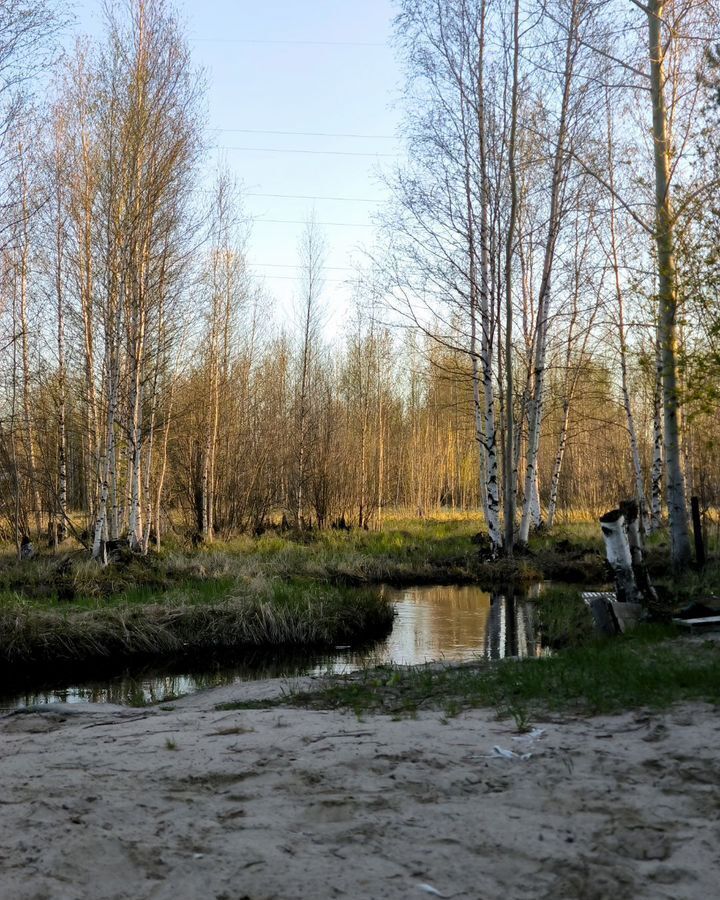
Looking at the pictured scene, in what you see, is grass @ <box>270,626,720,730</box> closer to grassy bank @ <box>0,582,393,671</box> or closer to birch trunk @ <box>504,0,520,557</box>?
grassy bank @ <box>0,582,393,671</box>

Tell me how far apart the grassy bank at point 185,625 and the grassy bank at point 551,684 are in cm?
363

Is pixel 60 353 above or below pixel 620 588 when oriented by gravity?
above

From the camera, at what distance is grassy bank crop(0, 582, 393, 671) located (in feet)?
32.1

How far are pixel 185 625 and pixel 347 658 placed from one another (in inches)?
88.2

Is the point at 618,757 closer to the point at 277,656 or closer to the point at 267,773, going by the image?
the point at 267,773

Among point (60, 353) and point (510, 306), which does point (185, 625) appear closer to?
point (510, 306)

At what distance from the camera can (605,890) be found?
2.82 m

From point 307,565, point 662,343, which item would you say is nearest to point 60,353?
point 307,565

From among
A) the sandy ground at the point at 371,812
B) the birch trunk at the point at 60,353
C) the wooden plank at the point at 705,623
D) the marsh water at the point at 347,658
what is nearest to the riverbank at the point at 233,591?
the marsh water at the point at 347,658

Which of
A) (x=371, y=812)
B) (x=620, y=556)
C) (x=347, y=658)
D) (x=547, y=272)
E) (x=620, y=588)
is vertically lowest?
(x=347, y=658)

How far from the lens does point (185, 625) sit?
35.1 feet

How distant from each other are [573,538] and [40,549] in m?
12.2

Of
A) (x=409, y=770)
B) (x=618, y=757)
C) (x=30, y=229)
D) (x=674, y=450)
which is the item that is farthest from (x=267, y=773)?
(x=30, y=229)

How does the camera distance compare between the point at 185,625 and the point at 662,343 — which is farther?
the point at 662,343
